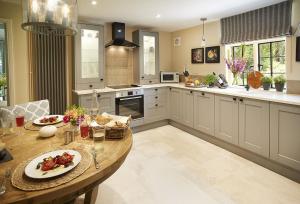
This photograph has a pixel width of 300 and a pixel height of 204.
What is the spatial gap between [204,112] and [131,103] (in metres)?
1.39

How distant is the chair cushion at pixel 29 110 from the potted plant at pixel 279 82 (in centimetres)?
323

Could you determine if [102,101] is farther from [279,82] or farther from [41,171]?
[279,82]

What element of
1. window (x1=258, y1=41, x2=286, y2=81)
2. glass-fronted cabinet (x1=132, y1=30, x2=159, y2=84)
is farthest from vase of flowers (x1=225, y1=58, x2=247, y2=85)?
glass-fronted cabinet (x1=132, y1=30, x2=159, y2=84)

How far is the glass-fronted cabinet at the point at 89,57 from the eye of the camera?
12.2 feet

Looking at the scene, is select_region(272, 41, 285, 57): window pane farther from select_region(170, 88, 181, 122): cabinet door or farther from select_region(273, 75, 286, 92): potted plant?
select_region(170, 88, 181, 122): cabinet door

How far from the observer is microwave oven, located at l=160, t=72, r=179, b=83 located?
4867mm

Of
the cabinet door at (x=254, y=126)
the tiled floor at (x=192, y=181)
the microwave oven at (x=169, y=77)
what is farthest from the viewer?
the microwave oven at (x=169, y=77)

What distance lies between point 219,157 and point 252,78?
1.40 m

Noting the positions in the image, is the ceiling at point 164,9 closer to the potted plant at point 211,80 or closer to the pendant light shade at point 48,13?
the potted plant at point 211,80

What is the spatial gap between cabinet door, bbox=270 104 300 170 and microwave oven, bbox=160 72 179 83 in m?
2.61

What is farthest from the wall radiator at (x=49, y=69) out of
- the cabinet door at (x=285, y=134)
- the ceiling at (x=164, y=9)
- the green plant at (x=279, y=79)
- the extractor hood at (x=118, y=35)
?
the green plant at (x=279, y=79)

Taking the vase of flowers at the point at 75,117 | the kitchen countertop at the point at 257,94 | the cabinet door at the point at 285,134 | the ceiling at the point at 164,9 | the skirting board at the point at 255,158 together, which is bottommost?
the skirting board at the point at 255,158

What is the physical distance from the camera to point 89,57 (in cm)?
388

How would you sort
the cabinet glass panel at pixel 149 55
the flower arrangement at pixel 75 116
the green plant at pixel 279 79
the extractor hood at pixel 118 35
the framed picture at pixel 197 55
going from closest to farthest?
the flower arrangement at pixel 75 116
the green plant at pixel 279 79
the extractor hood at pixel 118 35
the framed picture at pixel 197 55
the cabinet glass panel at pixel 149 55
